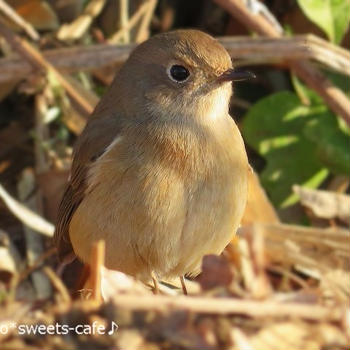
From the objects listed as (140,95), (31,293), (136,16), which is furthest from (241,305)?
(136,16)

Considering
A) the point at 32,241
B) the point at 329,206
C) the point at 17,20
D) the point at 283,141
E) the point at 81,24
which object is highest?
the point at 17,20

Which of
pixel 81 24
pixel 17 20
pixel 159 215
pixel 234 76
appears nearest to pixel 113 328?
pixel 159 215

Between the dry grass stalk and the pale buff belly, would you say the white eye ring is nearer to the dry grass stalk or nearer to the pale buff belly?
the pale buff belly

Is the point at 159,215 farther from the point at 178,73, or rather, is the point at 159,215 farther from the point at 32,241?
the point at 32,241

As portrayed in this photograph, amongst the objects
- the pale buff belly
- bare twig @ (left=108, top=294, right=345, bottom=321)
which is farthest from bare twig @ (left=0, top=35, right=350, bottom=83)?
bare twig @ (left=108, top=294, right=345, bottom=321)

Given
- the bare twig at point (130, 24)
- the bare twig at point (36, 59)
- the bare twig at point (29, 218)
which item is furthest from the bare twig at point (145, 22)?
the bare twig at point (29, 218)
